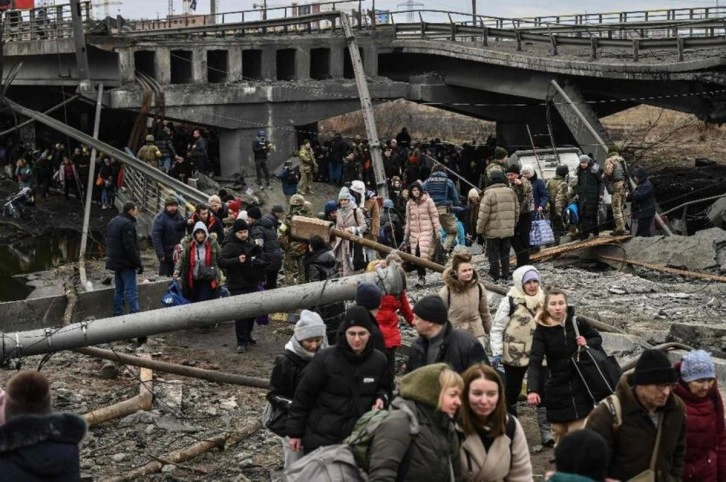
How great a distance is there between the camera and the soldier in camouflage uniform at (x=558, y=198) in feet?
71.6

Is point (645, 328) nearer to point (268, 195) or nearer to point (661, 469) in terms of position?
point (661, 469)

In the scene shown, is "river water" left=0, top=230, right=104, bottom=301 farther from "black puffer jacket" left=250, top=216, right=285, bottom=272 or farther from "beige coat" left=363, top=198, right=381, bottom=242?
"black puffer jacket" left=250, top=216, right=285, bottom=272

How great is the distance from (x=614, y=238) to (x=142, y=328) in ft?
37.4

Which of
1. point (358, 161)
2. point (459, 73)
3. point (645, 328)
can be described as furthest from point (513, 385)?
point (459, 73)

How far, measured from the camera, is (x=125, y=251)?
50.2 feet

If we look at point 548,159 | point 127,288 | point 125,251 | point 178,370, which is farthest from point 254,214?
point 548,159

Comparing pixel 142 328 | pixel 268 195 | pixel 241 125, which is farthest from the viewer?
pixel 241 125

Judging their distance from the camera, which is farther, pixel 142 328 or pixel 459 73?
pixel 459 73

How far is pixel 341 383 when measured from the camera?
308 inches

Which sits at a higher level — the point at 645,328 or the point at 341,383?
the point at 341,383

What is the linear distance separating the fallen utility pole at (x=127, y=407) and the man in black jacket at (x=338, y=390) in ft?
11.5

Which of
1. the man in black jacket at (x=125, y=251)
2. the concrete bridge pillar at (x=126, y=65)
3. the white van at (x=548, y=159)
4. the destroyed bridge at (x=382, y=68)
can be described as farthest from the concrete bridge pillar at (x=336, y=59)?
the man in black jacket at (x=125, y=251)

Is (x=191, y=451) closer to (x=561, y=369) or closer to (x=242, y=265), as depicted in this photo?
(x=561, y=369)

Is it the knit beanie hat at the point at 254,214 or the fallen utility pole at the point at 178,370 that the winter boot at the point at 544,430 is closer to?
the fallen utility pole at the point at 178,370
